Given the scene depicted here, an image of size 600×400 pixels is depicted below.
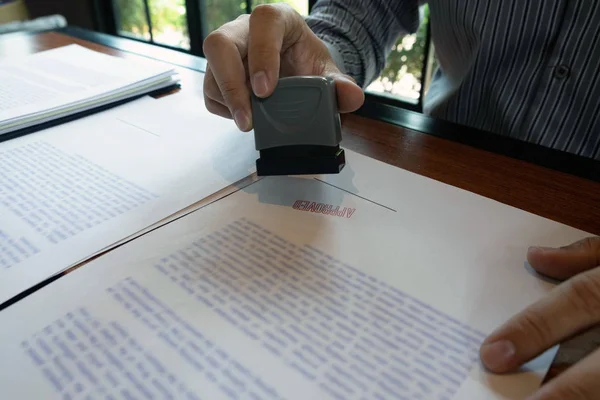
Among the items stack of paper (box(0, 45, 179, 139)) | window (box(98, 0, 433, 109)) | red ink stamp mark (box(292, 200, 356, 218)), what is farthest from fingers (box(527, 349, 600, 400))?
window (box(98, 0, 433, 109))

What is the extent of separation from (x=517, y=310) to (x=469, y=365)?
64mm

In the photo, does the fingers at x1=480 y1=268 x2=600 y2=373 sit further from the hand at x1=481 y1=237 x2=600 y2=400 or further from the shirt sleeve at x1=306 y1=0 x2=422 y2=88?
the shirt sleeve at x1=306 y1=0 x2=422 y2=88

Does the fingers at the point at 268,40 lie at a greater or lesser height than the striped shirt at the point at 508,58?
greater

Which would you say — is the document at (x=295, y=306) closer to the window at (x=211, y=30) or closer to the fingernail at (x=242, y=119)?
the fingernail at (x=242, y=119)

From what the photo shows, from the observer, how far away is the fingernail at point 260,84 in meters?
0.43

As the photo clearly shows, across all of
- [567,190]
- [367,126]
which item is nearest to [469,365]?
[567,190]

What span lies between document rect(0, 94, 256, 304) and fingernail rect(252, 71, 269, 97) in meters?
0.10

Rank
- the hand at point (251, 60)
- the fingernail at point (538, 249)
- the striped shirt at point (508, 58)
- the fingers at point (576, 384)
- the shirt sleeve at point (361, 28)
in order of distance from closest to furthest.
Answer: the fingers at point (576, 384) < the fingernail at point (538, 249) < the hand at point (251, 60) < the striped shirt at point (508, 58) < the shirt sleeve at point (361, 28)

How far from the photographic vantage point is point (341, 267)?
0.36m

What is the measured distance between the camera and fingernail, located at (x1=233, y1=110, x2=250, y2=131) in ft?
1.49

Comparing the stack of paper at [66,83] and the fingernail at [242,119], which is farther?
the stack of paper at [66,83]

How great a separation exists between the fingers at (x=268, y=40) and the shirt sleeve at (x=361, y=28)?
0.47 feet

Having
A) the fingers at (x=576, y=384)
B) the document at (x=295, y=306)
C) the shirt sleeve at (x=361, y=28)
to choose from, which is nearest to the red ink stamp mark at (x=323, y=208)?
the document at (x=295, y=306)

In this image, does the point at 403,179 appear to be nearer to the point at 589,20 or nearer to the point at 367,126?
the point at 367,126
